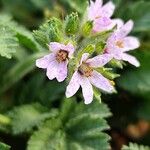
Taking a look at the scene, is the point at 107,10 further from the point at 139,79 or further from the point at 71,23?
the point at 139,79

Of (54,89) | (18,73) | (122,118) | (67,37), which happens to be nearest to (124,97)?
(122,118)

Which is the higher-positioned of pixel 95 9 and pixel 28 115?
pixel 95 9

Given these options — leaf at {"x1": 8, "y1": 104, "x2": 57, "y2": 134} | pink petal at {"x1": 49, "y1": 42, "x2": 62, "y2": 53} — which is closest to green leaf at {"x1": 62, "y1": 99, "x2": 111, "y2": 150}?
leaf at {"x1": 8, "y1": 104, "x2": 57, "y2": 134}

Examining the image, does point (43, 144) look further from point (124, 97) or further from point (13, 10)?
point (13, 10)

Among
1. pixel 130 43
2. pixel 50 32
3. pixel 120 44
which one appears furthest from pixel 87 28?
pixel 130 43

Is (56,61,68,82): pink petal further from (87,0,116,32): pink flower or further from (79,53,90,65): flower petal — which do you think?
(87,0,116,32): pink flower

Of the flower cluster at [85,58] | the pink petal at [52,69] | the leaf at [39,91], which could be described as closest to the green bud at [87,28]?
the flower cluster at [85,58]

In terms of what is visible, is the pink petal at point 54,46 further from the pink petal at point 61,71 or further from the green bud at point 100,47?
the green bud at point 100,47
